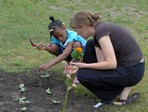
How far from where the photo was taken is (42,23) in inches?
314

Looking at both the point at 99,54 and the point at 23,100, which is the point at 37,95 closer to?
the point at 23,100

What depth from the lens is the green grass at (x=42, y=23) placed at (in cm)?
574

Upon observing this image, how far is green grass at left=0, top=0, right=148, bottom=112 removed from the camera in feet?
18.8

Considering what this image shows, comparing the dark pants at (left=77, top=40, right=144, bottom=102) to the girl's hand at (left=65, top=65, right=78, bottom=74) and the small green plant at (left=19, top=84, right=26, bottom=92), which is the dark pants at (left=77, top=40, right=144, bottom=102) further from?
the small green plant at (left=19, top=84, right=26, bottom=92)

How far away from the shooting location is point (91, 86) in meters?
4.53

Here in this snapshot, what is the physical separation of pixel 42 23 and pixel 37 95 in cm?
348

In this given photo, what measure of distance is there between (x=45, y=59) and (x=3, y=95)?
158 centimetres

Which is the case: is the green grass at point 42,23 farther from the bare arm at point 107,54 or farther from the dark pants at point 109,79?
the bare arm at point 107,54

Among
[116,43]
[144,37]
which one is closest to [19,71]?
[116,43]

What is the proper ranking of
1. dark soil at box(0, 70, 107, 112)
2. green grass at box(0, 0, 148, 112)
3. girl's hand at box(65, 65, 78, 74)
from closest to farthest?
girl's hand at box(65, 65, 78, 74) → dark soil at box(0, 70, 107, 112) → green grass at box(0, 0, 148, 112)

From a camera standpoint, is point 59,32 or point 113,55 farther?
point 59,32

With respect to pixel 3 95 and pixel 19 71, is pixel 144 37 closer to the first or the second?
pixel 19 71

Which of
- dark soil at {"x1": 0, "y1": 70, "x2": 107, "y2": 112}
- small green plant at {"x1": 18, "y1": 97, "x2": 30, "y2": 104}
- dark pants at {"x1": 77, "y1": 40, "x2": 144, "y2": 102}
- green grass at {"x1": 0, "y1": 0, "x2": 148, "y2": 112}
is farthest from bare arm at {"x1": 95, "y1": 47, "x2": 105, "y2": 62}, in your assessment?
small green plant at {"x1": 18, "y1": 97, "x2": 30, "y2": 104}

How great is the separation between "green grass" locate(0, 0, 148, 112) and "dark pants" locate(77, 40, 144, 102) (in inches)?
8.2
